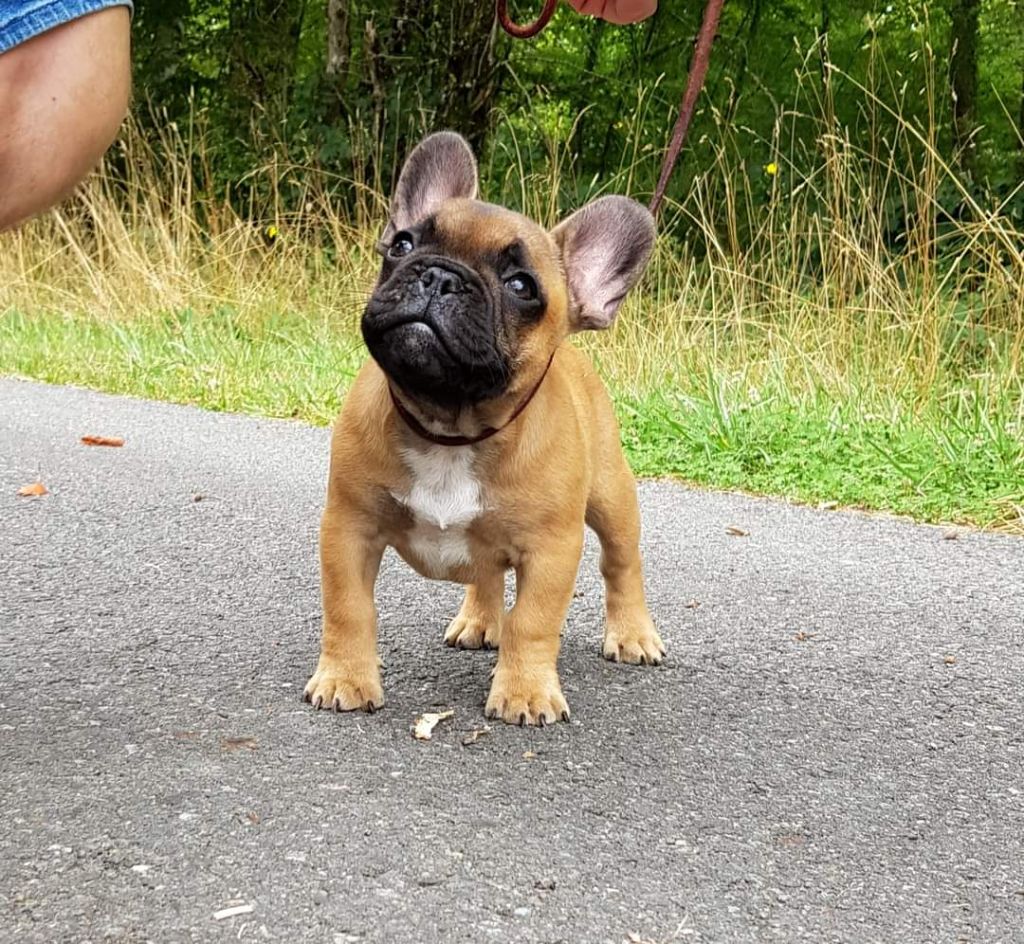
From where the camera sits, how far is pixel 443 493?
9.27 feet

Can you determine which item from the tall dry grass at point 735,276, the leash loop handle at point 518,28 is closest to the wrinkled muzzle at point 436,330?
the leash loop handle at point 518,28

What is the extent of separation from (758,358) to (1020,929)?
17.5 feet

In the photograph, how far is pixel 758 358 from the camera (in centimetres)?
715

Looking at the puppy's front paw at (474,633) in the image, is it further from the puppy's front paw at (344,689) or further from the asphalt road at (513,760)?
the puppy's front paw at (344,689)

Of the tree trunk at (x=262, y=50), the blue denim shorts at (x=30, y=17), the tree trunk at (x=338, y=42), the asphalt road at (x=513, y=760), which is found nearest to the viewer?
the blue denim shorts at (x=30, y=17)

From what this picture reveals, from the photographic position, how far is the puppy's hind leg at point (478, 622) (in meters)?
3.36

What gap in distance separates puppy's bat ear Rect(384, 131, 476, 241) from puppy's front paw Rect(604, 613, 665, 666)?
1.12 metres

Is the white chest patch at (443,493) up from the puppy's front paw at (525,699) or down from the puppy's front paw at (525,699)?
up

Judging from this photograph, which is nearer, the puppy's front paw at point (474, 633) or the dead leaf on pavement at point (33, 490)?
the puppy's front paw at point (474, 633)

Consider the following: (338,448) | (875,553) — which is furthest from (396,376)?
(875,553)

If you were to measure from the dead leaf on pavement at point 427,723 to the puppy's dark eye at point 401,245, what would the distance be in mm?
974

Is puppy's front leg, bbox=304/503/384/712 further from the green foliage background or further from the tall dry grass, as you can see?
the green foliage background

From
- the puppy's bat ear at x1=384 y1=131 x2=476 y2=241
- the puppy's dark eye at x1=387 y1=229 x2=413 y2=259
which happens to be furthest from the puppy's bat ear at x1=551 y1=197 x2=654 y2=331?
the puppy's dark eye at x1=387 y1=229 x2=413 y2=259

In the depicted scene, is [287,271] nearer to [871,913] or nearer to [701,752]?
[701,752]
